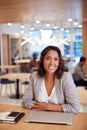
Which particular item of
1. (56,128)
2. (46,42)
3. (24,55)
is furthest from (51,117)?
(24,55)

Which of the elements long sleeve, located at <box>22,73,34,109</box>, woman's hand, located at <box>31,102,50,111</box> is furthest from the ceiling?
woman's hand, located at <box>31,102,50,111</box>

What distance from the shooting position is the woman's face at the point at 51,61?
2061mm

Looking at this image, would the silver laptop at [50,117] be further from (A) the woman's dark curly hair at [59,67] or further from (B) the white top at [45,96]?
(A) the woman's dark curly hair at [59,67]

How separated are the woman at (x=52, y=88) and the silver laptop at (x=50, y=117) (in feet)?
0.28

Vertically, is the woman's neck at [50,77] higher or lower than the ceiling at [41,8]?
lower

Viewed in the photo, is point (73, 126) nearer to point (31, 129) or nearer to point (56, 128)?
point (56, 128)

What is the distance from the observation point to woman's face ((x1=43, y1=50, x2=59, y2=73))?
2.06 metres

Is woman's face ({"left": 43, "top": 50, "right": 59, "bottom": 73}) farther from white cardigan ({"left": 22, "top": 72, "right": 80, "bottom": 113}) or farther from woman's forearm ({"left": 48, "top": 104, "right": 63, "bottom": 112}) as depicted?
woman's forearm ({"left": 48, "top": 104, "right": 63, "bottom": 112})

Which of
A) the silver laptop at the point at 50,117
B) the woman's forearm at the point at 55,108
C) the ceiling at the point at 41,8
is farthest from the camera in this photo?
the ceiling at the point at 41,8

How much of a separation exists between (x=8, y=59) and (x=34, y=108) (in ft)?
33.1

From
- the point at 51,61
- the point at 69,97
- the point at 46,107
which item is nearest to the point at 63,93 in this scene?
the point at 69,97

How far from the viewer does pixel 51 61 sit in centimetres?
206

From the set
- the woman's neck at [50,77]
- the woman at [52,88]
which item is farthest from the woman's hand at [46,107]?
the woman's neck at [50,77]

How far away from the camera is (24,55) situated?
44.4 feet
